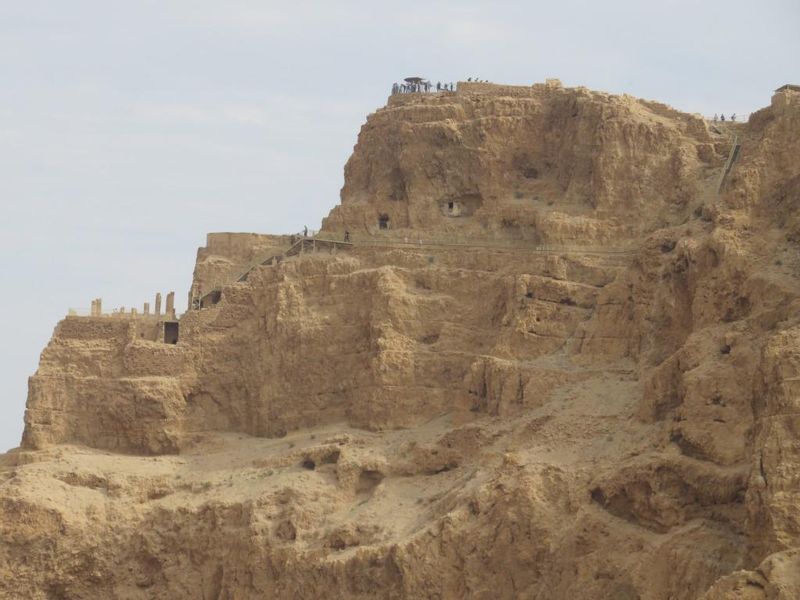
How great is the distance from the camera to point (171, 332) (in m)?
73.8

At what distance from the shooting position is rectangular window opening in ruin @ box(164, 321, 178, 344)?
73.6 metres

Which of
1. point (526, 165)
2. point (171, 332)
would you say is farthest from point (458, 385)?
point (171, 332)

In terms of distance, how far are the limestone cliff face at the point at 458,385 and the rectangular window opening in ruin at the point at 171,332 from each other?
0.47 metres

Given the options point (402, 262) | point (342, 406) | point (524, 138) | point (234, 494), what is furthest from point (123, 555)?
point (524, 138)

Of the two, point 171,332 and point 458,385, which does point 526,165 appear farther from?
point 171,332

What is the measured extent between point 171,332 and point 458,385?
410 inches

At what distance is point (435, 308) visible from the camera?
70375 millimetres

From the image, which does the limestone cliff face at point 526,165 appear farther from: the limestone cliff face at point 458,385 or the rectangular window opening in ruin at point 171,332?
the rectangular window opening in ruin at point 171,332

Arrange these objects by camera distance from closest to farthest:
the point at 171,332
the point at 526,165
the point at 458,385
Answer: the point at 458,385 → the point at 526,165 → the point at 171,332

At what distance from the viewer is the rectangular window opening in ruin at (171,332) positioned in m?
73.6

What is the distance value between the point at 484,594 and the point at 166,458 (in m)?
14.4

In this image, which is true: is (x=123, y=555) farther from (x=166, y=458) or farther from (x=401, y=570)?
(x=401, y=570)

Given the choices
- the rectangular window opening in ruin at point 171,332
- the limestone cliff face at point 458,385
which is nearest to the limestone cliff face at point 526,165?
the limestone cliff face at point 458,385

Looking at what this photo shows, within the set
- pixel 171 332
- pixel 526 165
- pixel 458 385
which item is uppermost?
pixel 526 165
